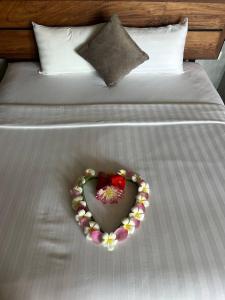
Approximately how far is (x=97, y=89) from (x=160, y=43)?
486mm

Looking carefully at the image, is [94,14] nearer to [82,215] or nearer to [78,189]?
[78,189]

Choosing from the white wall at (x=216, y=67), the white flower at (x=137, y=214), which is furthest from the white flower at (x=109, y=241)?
the white wall at (x=216, y=67)

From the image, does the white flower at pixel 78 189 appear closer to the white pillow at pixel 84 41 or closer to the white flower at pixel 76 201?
the white flower at pixel 76 201

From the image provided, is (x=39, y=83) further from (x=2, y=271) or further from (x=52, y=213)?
(x=2, y=271)

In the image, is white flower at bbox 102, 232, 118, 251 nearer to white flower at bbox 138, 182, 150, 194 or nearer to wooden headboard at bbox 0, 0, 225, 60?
white flower at bbox 138, 182, 150, 194

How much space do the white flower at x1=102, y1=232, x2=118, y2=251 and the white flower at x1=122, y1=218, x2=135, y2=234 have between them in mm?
60

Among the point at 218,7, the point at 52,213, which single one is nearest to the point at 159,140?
the point at 52,213

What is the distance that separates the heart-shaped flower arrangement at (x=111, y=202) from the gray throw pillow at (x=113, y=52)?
722 millimetres

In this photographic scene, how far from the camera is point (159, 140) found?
1.36 meters

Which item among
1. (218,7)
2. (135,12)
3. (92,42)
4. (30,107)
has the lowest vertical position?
(30,107)

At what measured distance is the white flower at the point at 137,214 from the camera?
1041 mm

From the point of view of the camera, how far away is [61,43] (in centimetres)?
167

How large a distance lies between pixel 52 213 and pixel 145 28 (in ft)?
4.22

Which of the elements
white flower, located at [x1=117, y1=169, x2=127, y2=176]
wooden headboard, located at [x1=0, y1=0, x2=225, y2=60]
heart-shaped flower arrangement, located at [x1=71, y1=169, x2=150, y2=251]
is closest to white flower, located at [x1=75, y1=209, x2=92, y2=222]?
heart-shaped flower arrangement, located at [x1=71, y1=169, x2=150, y2=251]
